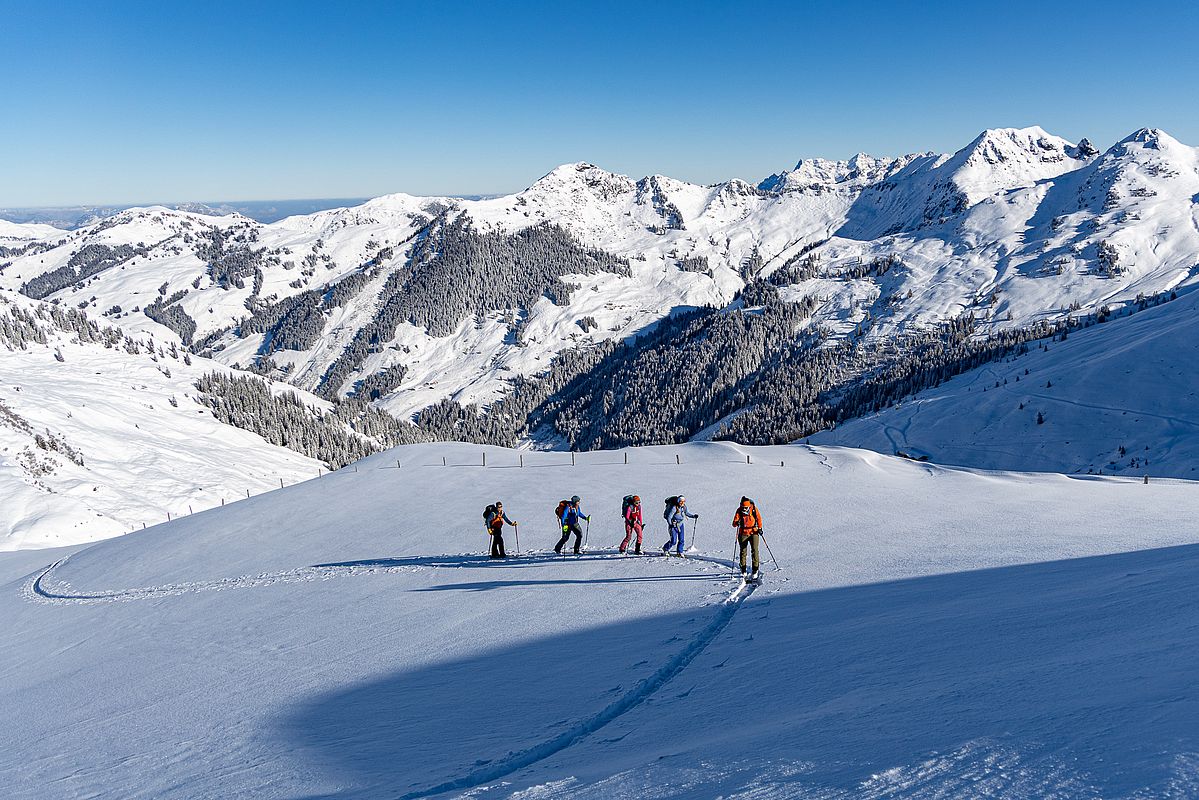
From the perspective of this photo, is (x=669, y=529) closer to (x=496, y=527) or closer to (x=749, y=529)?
(x=749, y=529)

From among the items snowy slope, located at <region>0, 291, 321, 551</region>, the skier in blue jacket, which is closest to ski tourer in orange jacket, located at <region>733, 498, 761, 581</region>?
the skier in blue jacket

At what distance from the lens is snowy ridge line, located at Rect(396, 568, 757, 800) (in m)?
8.33

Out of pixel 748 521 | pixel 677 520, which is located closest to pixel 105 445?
pixel 677 520

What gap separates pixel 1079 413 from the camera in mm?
82750

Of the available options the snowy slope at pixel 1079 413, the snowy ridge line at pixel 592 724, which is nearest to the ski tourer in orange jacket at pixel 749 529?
the snowy ridge line at pixel 592 724

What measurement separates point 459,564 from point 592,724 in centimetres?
1335

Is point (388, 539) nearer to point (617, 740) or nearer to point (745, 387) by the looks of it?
point (617, 740)

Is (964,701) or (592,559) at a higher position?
(964,701)

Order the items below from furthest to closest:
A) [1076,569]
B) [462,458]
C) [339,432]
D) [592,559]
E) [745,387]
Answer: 1. [745,387]
2. [339,432]
3. [462,458]
4. [592,559]
5. [1076,569]

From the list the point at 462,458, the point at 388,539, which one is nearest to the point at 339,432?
the point at 462,458

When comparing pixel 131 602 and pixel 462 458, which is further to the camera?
pixel 462 458

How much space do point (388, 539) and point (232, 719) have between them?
48.3ft

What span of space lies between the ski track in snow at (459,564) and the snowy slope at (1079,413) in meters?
72.1

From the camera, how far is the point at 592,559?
2161 centimetres
